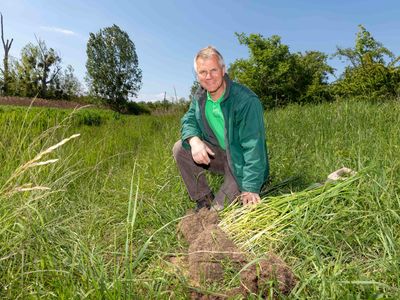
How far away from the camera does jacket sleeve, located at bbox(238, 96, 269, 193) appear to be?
257cm

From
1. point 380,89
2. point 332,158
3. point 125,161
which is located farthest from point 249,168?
point 380,89

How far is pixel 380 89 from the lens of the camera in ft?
37.7

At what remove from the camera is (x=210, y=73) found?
2662mm

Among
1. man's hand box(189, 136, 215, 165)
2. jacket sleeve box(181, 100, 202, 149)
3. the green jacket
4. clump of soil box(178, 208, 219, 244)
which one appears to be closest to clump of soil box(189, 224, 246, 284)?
clump of soil box(178, 208, 219, 244)

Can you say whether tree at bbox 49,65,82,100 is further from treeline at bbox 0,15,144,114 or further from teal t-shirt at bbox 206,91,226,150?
teal t-shirt at bbox 206,91,226,150

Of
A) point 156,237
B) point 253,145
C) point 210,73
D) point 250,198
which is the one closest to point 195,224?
point 156,237

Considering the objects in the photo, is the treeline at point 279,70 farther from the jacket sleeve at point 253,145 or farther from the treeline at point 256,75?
the jacket sleeve at point 253,145

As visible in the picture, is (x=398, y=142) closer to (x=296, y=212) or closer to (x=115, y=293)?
(x=296, y=212)

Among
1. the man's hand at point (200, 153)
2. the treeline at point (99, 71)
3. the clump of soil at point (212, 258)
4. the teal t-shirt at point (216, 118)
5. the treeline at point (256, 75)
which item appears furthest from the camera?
the treeline at point (99, 71)

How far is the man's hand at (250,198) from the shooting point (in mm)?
2551

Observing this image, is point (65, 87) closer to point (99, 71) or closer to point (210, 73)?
point (99, 71)

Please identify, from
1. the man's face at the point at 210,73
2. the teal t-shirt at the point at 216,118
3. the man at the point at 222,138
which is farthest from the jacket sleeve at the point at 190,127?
the man's face at the point at 210,73

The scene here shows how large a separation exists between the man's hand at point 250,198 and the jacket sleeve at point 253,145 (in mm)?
28

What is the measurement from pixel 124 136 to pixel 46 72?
1323 inches
